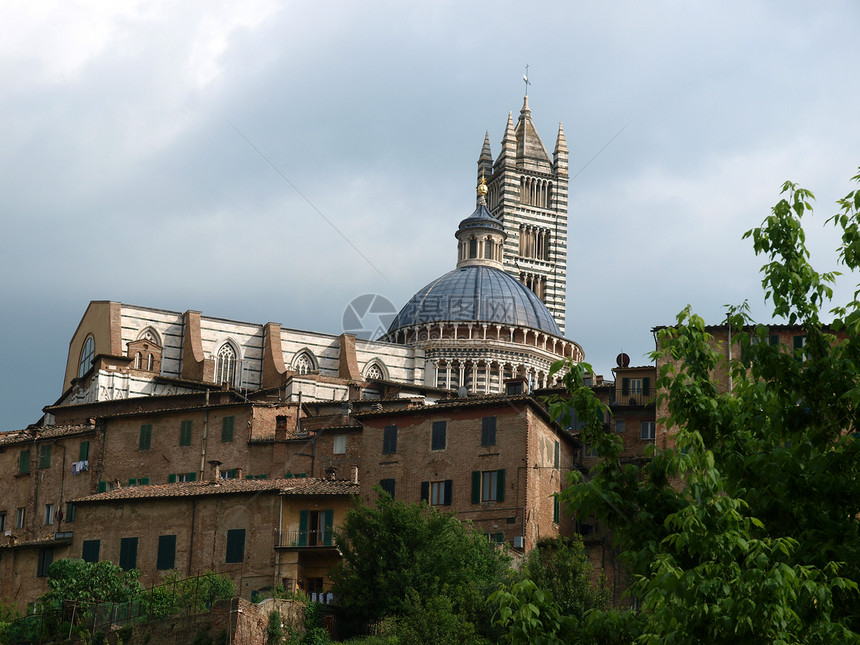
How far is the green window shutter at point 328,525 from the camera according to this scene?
3869 centimetres

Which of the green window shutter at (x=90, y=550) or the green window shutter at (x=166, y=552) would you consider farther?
the green window shutter at (x=90, y=550)

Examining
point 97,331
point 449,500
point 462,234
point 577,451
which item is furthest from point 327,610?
point 462,234

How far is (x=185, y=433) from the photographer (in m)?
47.4

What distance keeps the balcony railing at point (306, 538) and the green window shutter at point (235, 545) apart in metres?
1.16

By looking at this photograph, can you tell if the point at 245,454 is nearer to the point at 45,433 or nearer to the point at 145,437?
the point at 145,437

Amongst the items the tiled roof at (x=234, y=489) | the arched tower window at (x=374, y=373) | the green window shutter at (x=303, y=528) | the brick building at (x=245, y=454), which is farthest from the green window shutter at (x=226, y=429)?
the arched tower window at (x=374, y=373)

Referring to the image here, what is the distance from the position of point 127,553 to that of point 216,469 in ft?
14.7

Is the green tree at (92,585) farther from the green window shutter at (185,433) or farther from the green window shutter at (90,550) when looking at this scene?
the green window shutter at (185,433)

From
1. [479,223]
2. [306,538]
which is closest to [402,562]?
[306,538]

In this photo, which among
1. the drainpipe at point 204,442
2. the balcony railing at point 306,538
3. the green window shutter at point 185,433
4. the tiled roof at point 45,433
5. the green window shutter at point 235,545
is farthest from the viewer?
the tiled roof at point 45,433

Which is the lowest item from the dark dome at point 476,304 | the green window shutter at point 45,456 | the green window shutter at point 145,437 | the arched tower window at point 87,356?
the green window shutter at point 45,456

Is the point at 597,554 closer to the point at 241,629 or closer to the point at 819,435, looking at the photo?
the point at 241,629

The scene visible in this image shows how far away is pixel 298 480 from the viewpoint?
41688 millimetres

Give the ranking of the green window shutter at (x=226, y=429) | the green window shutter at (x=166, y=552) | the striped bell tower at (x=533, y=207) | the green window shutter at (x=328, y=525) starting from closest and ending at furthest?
the green window shutter at (x=328, y=525) < the green window shutter at (x=166, y=552) < the green window shutter at (x=226, y=429) < the striped bell tower at (x=533, y=207)
